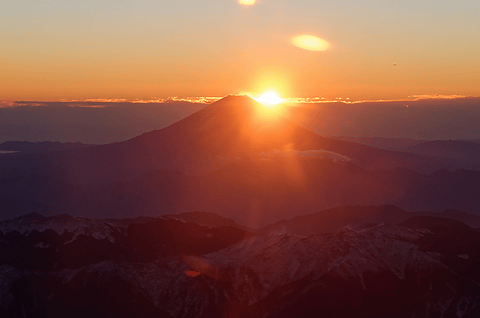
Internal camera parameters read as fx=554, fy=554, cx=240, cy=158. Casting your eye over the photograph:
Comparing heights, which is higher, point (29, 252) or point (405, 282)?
point (405, 282)

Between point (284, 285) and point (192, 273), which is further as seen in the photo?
point (192, 273)

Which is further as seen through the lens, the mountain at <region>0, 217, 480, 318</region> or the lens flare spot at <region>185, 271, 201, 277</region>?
the lens flare spot at <region>185, 271, 201, 277</region>

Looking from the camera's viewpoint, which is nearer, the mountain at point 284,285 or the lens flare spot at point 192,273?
the mountain at point 284,285

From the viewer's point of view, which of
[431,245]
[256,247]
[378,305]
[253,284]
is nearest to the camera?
[378,305]

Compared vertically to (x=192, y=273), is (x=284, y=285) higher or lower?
higher

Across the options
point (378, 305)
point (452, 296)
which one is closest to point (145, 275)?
point (378, 305)

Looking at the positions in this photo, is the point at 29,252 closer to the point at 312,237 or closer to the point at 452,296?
the point at 312,237

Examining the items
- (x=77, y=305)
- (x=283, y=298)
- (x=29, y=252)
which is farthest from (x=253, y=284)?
(x=29, y=252)

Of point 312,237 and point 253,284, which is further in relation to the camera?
point 312,237

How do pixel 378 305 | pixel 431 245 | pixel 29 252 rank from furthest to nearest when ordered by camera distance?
1. pixel 29 252
2. pixel 431 245
3. pixel 378 305

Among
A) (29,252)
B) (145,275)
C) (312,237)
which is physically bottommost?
(29,252)
